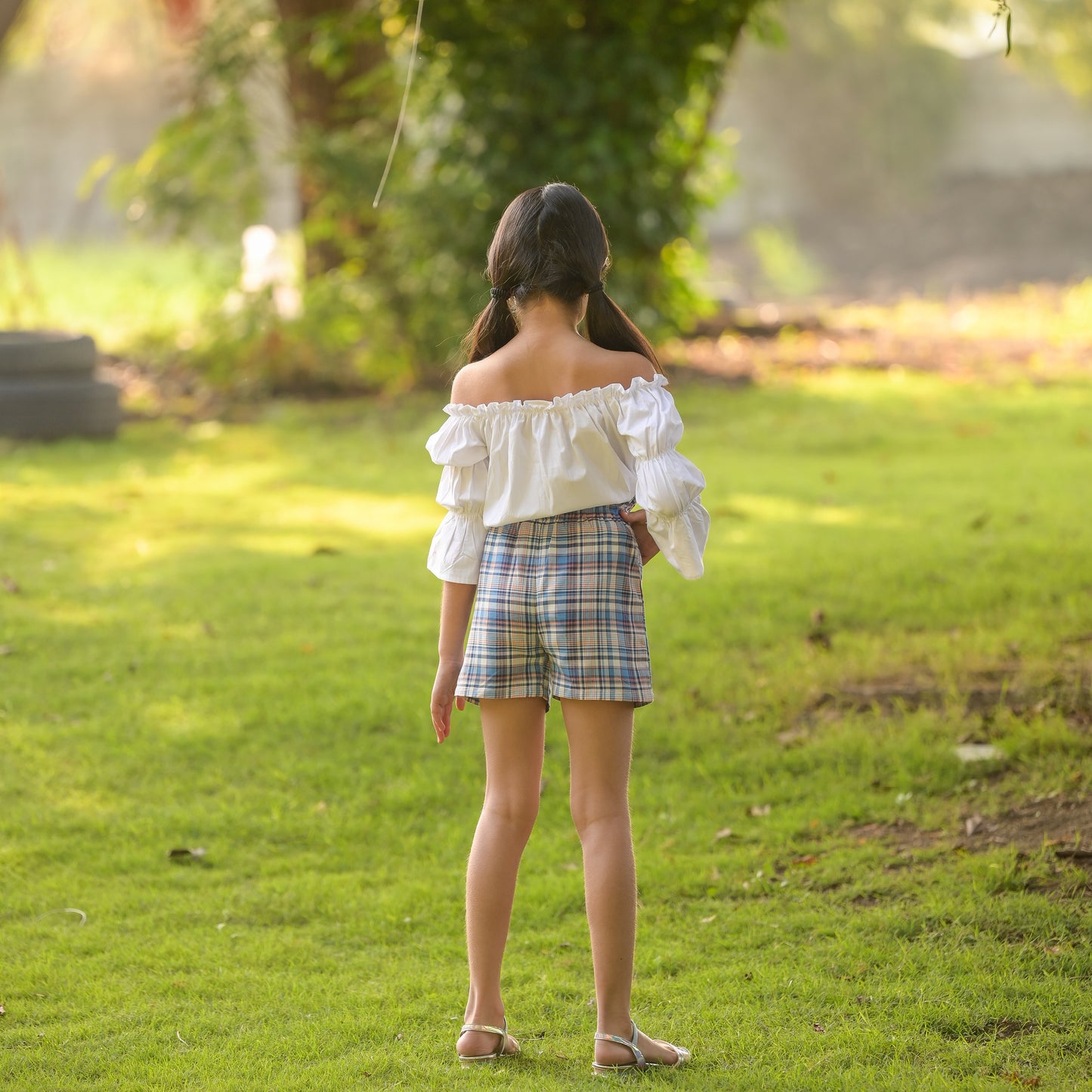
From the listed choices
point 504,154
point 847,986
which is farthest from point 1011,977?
point 504,154

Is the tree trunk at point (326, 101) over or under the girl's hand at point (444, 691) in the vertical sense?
over

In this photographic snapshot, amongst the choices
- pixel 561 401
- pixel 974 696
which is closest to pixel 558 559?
pixel 561 401

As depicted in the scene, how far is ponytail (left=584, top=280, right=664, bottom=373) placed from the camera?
2.84 m

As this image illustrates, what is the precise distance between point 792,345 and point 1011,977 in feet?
37.0

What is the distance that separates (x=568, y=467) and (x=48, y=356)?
26.9 ft

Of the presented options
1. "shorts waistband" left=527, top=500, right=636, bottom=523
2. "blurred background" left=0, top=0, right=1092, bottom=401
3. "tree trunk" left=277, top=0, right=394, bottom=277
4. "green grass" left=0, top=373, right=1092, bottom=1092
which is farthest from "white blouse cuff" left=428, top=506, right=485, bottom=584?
"tree trunk" left=277, top=0, right=394, bottom=277

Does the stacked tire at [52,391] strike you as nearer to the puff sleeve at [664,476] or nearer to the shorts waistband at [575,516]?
the shorts waistband at [575,516]

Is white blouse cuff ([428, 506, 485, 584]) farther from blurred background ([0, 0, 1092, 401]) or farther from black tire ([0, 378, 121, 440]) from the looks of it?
black tire ([0, 378, 121, 440])

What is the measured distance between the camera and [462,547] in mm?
2795

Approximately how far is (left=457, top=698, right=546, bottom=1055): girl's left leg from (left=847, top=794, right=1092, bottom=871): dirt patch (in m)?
1.56

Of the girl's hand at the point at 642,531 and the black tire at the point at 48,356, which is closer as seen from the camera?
the girl's hand at the point at 642,531

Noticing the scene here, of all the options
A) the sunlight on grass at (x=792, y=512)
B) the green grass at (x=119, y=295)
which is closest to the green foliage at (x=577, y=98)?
the green grass at (x=119, y=295)

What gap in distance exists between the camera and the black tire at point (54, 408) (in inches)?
389

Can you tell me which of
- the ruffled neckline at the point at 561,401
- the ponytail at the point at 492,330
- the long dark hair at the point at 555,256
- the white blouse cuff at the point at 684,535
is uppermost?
the long dark hair at the point at 555,256
